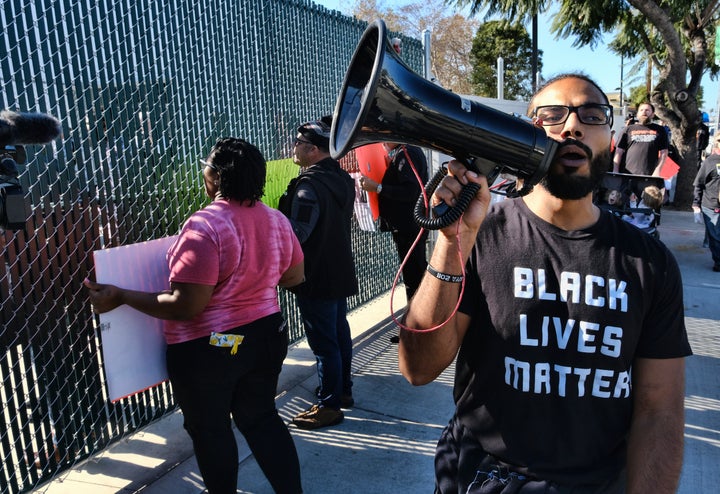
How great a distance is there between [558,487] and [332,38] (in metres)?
4.43

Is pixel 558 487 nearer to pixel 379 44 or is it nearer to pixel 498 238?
pixel 498 238

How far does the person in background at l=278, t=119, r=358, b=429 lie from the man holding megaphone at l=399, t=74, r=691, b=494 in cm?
187

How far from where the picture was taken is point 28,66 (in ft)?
8.64

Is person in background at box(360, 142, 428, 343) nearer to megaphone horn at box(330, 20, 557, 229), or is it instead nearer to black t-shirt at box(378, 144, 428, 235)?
black t-shirt at box(378, 144, 428, 235)

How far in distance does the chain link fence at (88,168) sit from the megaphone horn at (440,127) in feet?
6.25

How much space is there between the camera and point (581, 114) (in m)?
1.63

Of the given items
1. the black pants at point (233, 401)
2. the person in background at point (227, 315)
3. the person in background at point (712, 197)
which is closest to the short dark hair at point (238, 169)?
the person in background at point (227, 315)

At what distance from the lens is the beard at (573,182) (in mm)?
1571

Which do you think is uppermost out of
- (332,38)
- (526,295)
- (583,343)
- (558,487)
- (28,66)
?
(332,38)

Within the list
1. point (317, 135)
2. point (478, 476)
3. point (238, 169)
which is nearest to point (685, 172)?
point (317, 135)

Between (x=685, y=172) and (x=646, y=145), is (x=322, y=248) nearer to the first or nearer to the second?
(x=646, y=145)

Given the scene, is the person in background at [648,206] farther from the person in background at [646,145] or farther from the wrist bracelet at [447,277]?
the wrist bracelet at [447,277]

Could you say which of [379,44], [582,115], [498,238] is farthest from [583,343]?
[379,44]

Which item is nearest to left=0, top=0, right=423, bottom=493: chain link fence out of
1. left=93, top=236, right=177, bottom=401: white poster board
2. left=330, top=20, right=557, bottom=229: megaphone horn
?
left=93, top=236, right=177, bottom=401: white poster board
